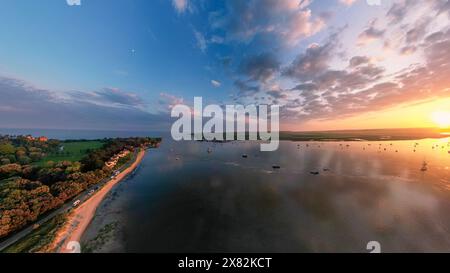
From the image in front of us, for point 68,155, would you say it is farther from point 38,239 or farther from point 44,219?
point 38,239

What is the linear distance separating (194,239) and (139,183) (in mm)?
25032

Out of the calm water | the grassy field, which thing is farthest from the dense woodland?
the calm water

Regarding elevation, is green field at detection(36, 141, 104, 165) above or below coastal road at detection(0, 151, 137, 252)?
above

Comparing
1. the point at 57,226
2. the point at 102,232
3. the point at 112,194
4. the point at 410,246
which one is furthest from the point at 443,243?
the point at 112,194

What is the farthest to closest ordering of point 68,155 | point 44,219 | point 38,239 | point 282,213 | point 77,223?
point 68,155 → point 282,213 → point 44,219 → point 77,223 → point 38,239

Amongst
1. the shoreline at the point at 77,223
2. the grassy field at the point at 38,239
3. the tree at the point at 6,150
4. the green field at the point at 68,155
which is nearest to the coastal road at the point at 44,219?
the grassy field at the point at 38,239

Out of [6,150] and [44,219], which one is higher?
[6,150]

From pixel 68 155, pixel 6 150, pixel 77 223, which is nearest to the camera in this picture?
pixel 77 223

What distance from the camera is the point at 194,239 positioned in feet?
57.1

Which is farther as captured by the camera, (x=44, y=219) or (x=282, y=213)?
(x=282, y=213)

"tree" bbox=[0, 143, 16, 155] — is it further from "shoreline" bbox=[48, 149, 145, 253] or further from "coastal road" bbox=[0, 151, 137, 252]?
"shoreline" bbox=[48, 149, 145, 253]

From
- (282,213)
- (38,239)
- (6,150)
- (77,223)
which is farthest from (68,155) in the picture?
(282,213)

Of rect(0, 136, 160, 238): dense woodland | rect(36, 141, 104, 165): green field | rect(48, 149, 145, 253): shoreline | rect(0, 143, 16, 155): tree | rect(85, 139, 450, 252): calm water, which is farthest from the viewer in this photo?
rect(36, 141, 104, 165): green field

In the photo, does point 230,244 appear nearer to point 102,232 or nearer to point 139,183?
point 102,232
